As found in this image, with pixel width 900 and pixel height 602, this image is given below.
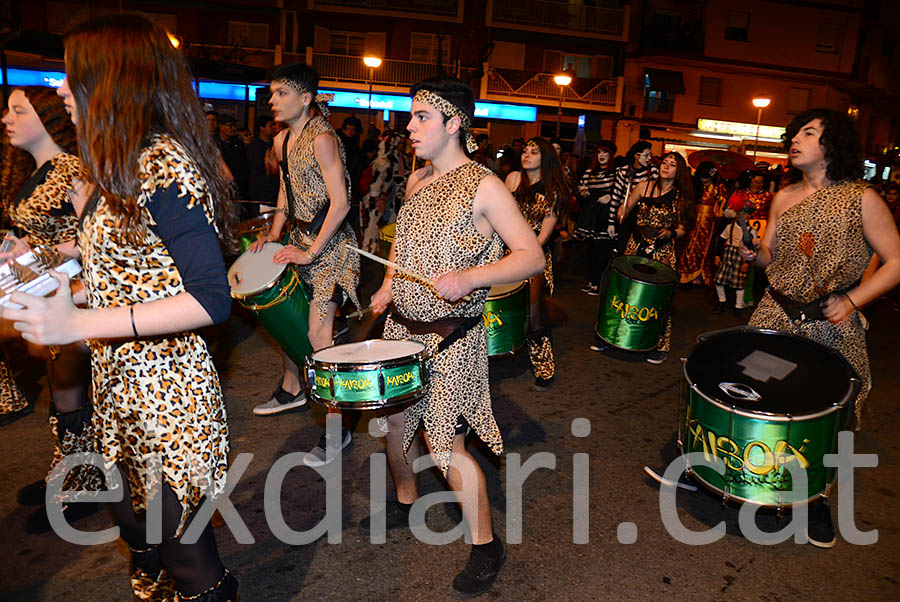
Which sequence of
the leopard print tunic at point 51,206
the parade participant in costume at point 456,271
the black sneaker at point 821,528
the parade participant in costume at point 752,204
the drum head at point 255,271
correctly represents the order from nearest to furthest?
the parade participant in costume at point 456,271 < the leopard print tunic at point 51,206 < the black sneaker at point 821,528 < the drum head at point 255,271 < the parade participant in costume at point 752,204

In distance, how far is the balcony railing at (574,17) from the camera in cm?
2928

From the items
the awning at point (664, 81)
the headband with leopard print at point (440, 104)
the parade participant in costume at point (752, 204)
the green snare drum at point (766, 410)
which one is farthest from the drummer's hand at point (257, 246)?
the awning at point (664, 81)

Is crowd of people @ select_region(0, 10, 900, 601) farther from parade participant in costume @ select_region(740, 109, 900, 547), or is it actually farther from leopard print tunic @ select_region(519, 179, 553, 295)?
leopard print tunic @ select_region(519, 179, 553, 295)

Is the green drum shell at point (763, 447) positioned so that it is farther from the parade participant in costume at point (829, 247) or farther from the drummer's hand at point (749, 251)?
the drummer's hand at point (749, 251)

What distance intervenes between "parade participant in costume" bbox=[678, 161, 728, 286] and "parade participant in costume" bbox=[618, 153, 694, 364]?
13.1ft

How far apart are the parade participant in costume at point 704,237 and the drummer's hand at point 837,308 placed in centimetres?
764

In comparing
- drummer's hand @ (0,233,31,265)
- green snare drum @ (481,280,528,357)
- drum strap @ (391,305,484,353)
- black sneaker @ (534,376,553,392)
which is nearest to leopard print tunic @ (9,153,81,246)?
drummer's hand @ (0,233,31,265)

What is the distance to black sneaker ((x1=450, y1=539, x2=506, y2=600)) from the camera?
292 centimetres

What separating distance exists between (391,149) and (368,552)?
8.59 metres

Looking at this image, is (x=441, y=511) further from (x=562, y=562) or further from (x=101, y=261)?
(x=101, y=261)

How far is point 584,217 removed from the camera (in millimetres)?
10406

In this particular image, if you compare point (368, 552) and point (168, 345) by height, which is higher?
point (168, 345)

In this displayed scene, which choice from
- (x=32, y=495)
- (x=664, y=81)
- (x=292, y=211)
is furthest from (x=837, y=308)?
(x=664, y=81)

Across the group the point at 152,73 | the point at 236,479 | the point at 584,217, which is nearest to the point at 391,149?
the point at 584,217
